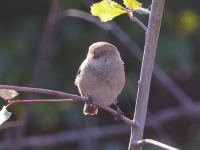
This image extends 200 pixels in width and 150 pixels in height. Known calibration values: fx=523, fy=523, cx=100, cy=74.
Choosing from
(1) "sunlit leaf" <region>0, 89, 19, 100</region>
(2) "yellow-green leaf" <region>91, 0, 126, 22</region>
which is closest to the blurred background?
(2) "yellow-green leaf" <region>91, 0, 126, 22</region>

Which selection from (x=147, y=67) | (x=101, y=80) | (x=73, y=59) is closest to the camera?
(x=147, y=67)

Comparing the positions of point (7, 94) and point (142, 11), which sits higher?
point (142, 11)

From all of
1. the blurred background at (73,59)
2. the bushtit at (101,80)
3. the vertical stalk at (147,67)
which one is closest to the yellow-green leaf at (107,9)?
the vertical stalk at (147,67)

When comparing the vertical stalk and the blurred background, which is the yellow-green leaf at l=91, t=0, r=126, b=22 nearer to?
the vertical stalk

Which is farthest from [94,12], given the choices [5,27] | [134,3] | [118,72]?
[5,27]

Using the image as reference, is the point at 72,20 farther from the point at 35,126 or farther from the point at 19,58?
the point at 35,126

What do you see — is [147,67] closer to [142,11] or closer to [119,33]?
[142,11]

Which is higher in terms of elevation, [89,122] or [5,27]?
[5,27]

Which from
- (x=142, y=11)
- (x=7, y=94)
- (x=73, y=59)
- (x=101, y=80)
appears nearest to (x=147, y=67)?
(x=142, y=11)
